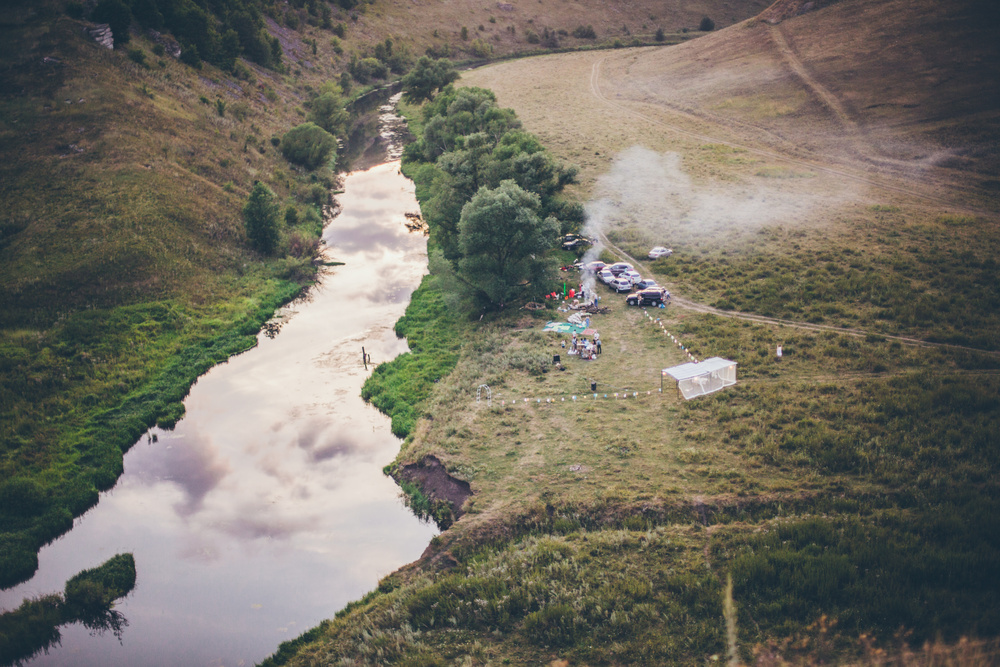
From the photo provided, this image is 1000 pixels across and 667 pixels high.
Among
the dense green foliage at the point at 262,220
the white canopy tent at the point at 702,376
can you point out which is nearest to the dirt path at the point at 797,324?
the white canopy tent at the point at 702,376

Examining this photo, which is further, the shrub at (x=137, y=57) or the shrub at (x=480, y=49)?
the shrub at (x=480, y=49)

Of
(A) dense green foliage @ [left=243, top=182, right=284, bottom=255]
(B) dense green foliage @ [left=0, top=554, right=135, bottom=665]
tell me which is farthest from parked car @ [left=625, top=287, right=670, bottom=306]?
(B) dense green foliage @ [left=0, top=554, right=135, bottom=665]

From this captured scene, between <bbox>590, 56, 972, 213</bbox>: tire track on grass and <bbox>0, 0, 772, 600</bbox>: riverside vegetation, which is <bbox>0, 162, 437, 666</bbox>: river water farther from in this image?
<bbox>590, 56, 972, 213</bbox>: tire track on grass

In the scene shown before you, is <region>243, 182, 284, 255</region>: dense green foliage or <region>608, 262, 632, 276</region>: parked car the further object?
<region>243, 182, 284, 255</region>: dense green foliage

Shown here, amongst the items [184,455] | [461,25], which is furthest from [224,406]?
[461,25]

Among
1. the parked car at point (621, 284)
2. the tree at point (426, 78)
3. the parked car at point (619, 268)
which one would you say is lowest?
the parked car at point (621, 284)

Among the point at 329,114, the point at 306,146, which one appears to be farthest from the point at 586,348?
the point at 329,114

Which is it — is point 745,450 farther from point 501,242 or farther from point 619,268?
point 501,242

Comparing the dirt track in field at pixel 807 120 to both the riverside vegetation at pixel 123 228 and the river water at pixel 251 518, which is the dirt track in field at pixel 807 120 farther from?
the riverside vegetation at pixel 123 228
